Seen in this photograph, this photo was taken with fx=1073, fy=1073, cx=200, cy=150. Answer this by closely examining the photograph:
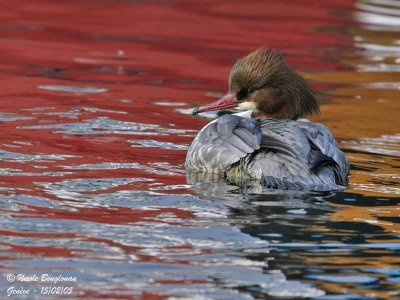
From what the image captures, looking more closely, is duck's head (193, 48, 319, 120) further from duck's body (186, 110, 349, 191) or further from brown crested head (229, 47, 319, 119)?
duck's body (186, 110, 349, 191)

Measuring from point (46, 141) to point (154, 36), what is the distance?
529 cm

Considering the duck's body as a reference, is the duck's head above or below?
above

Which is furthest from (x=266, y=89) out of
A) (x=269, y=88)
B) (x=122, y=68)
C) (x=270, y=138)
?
(x=122, y=68)

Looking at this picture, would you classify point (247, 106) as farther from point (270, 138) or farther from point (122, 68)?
point (122, 68)

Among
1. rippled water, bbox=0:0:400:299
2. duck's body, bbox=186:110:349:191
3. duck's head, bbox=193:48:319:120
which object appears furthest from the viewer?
duck's head, bbox=193:48:319:120

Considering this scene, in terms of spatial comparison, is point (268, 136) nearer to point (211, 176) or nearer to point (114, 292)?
point (211, 176)

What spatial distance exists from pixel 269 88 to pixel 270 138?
1.13m

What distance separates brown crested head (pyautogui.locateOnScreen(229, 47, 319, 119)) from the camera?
831 centimetres

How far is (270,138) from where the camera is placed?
7309mm

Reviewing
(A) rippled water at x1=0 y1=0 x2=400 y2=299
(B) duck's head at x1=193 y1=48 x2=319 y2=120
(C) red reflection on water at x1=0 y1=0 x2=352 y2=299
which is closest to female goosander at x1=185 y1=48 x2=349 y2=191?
(B) duck's head at x1=193 y1=48 x2=319 y2=120

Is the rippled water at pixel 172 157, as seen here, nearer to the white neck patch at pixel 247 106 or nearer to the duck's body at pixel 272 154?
the duck's body at pixel 272 154

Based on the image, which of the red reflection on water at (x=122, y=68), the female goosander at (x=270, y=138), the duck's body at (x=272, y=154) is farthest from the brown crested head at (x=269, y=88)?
the red reflection on water at (x=122, y=68)

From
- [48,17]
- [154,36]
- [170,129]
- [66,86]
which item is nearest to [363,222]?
[170,129]

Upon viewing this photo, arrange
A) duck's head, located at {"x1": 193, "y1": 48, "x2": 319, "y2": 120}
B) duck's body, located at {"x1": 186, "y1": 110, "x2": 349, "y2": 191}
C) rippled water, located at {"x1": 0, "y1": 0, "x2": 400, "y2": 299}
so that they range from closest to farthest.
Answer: rippled water, located at {"x1": 0, "y1": 0, "x2": 400, "y2": 299}, duck's body, located at {"x1": 186, "y1": 110, "x2": 349, "y2": 191}, duck's head, located at {"x1": 193, "y1": 48, "x2": 319, "y2": 120}
